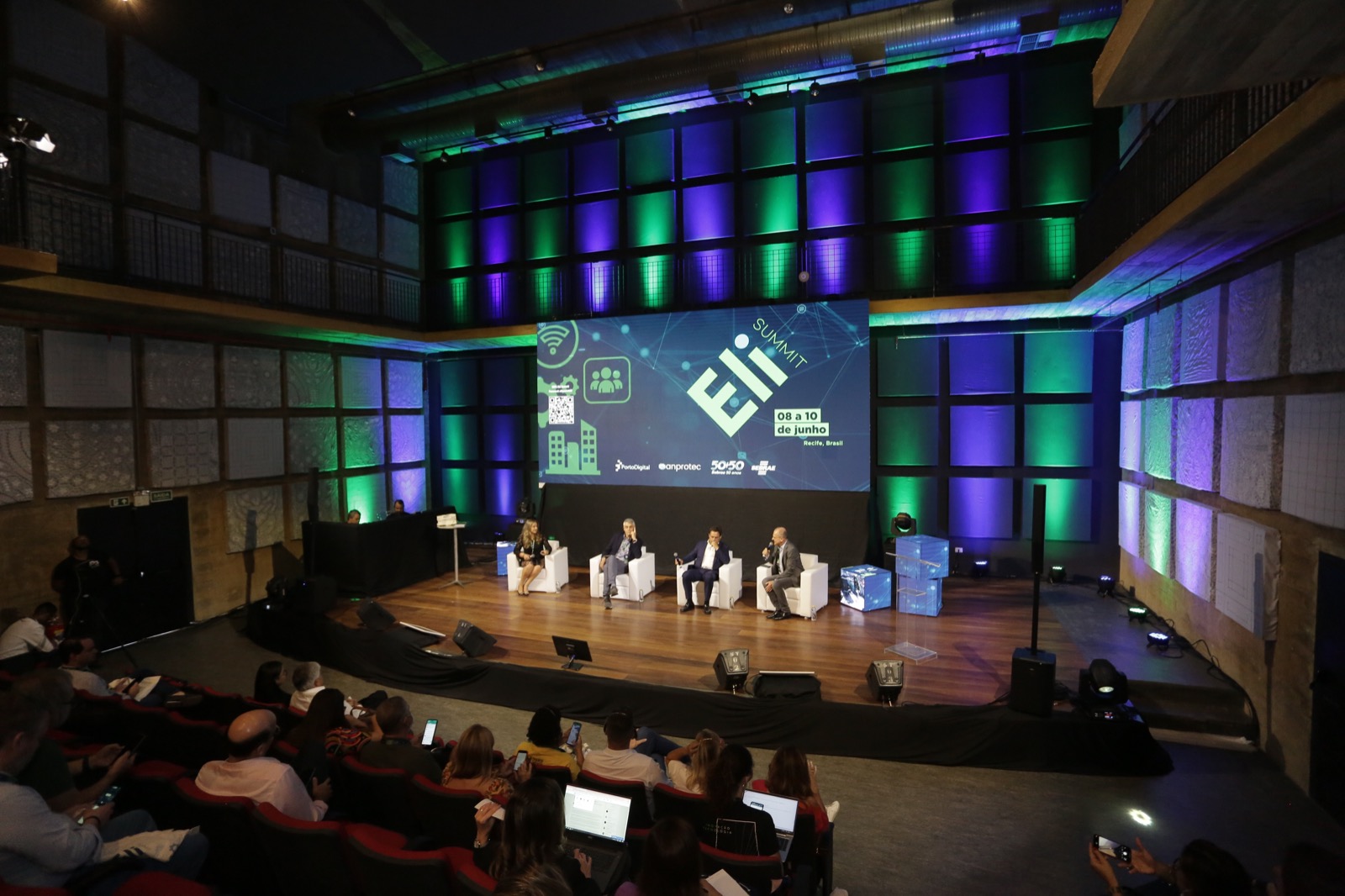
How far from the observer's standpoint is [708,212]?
33.4 feet

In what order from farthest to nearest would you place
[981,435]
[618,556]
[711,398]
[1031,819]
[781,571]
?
1. [711,398]
2. [981,435]
3. [618,556]
4. [781,571]
5. [1031,819]

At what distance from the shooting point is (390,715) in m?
3.42

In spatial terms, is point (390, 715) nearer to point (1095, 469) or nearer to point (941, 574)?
point (941, 574)

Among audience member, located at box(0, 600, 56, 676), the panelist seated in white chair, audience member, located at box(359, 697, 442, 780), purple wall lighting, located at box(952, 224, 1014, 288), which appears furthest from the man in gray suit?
audience member, located at box(0, 600, 56, 676)

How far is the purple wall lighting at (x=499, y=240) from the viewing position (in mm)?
11445

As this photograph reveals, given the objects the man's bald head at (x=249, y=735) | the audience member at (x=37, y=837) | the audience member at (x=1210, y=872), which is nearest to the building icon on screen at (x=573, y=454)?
the man's bald head at (x=249, y=735)

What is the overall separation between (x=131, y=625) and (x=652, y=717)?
246 inches

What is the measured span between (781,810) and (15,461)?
314 inches

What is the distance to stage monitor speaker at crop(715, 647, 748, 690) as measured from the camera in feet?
17.4

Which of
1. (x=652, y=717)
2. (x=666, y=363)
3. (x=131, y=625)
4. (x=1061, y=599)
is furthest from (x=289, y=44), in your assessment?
(x=1061, y=599)

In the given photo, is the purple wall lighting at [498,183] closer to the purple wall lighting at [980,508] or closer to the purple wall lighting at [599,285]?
the purple wall lighting at [599,285]

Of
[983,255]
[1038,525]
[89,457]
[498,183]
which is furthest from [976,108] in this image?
[89,457]

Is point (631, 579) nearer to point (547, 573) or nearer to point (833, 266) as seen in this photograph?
point (547, 573)

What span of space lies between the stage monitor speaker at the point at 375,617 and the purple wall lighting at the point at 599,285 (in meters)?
5.79
